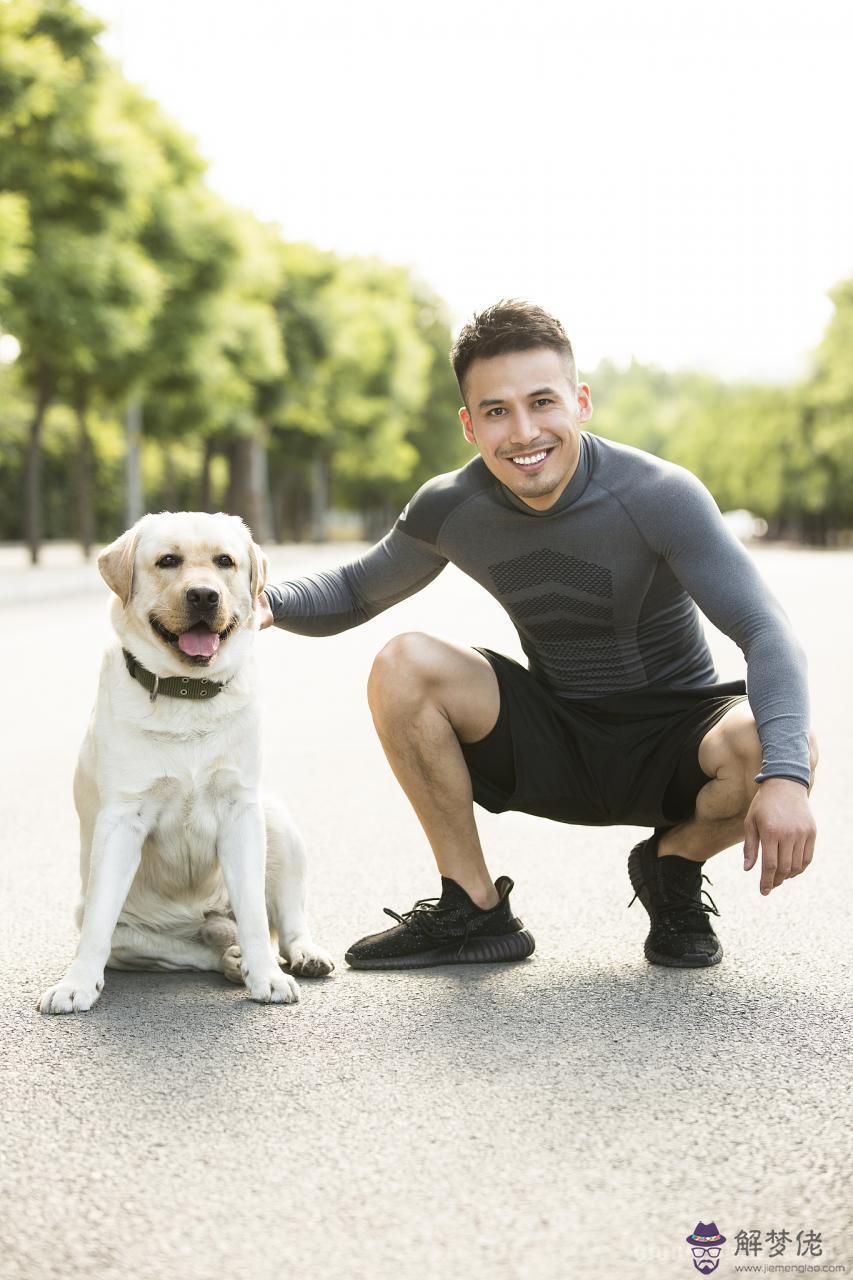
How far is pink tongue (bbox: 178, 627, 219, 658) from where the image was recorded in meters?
4.09

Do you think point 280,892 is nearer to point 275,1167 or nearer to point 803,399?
point 275,1167

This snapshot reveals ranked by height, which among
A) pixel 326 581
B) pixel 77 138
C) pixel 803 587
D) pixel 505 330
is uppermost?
pixel 77 138

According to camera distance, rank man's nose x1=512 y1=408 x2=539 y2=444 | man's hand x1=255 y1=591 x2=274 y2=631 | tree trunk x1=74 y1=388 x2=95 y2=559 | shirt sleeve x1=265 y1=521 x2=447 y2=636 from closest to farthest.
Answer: man's nose x1=512 y1=408 x2=539 y2=444, man's hand x1=255 y1=591 x2=274 y2=631, shirt sleeve x1=265 y1=521 x2=447 y2=636, tree trunk x1=74 y1=388 x2=95 y2=559

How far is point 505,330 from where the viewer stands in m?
4.47

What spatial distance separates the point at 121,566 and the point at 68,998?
1114 millimetres

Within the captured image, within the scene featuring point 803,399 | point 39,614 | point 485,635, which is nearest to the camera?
point 485,635

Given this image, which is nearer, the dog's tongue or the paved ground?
the paved ground

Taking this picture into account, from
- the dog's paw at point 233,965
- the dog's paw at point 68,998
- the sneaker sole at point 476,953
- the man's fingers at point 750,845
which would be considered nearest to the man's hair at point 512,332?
the man's fingers at point 750,845

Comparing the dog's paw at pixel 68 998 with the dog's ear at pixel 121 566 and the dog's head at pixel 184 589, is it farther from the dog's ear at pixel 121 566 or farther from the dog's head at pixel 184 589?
the dog's ear at pixel 121 566

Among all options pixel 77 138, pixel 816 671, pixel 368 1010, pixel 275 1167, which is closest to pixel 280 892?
pixel 368 1010

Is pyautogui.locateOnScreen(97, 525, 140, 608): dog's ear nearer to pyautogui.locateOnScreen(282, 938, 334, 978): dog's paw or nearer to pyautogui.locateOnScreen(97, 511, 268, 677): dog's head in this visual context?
pyautogui.locateOnScreen(97, 511, 268, 677): dog's head

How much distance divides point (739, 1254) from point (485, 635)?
44.6 ft

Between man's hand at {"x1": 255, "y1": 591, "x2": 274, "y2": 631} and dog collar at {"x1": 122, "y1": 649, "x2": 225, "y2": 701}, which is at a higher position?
man's hand at {"x1": 255, "y1": 591, "x2": 274, "y2": 631}

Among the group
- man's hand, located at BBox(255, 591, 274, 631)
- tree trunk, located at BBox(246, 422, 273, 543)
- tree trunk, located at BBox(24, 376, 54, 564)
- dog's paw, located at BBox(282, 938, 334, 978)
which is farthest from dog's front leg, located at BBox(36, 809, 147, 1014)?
tree trunk, located at BBox(246, 422, 273, 543)
